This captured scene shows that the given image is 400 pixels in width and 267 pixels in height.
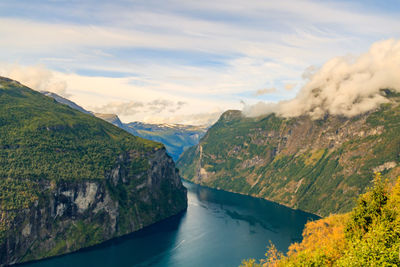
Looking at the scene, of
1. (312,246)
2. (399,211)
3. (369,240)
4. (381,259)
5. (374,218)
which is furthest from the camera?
(312,246)

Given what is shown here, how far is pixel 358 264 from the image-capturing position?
216 feet

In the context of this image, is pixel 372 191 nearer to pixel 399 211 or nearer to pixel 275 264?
pixel 399 211

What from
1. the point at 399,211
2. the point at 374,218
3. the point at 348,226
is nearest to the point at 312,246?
the point at 348,226

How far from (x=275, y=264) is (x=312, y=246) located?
17532 mm

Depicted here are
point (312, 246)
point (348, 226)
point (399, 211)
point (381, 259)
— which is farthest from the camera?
point (312, 246)

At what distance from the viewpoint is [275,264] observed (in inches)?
4358

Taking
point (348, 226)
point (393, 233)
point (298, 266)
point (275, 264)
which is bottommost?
point (275, 264)

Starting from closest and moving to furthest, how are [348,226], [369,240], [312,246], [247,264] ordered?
[369,240]
[348,226]
[247,264]
[312,246]

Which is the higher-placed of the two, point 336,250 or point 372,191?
point 372,191

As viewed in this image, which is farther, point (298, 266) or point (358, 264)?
point (298, 266)

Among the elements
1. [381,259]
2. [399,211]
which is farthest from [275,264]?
[381,259]

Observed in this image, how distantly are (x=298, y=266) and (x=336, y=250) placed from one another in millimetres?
16654

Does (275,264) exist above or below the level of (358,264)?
below

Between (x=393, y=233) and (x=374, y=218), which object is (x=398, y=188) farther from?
(x=393, y=233)
